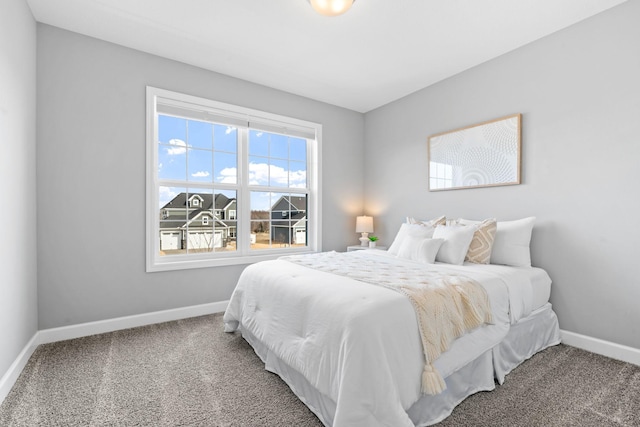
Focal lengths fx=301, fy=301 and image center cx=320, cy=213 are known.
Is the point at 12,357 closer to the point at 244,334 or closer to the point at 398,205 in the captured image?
the point at 244,334

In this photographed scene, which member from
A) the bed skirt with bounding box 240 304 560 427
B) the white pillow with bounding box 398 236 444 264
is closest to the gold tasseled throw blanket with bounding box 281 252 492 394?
the bed skirt with bounding box 240 304 560 427

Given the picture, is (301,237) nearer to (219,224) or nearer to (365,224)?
(365,224)

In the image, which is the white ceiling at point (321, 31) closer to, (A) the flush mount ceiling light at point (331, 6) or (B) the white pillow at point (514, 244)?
(A) the flush mount ceiling light at point (331, 6)

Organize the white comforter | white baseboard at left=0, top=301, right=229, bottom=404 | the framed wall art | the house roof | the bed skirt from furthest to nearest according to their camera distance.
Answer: the house roof
the framed wall art
white baseboard at left=0, top=301, right=229, bottom=404
the bed skirt
the white comforter

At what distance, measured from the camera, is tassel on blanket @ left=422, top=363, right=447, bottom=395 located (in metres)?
1.42

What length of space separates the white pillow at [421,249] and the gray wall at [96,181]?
2160 millimetres

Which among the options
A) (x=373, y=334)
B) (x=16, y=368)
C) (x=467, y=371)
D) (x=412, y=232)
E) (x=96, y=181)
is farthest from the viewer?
(x=412, y=232)

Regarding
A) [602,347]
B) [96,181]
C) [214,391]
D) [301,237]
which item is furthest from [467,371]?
[96,181]

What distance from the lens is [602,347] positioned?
7.75 feet

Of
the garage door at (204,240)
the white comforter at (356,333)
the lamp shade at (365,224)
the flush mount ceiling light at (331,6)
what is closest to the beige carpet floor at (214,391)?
the white comforter at (356,333)

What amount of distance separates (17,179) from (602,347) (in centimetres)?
451

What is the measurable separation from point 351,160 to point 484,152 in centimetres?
192

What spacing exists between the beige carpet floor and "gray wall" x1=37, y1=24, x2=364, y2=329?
49 cm

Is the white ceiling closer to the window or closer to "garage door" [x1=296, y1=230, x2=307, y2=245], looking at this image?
the window
